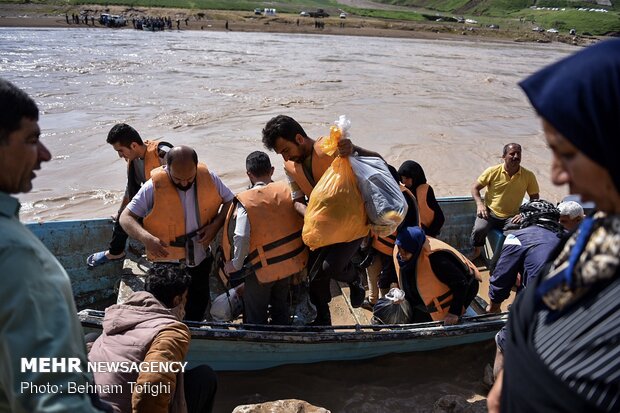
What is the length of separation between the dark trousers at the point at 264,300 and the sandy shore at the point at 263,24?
146 feet

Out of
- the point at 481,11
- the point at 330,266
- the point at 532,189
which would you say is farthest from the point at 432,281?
the point at 481,11

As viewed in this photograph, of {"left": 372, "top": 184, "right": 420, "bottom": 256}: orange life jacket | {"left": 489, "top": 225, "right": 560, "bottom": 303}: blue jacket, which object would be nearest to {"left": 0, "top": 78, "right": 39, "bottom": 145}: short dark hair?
{"left": 489, "top": 225, "right": 560, "bottom": 303}: blue jacket

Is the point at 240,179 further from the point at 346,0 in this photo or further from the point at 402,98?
the point at 346,0

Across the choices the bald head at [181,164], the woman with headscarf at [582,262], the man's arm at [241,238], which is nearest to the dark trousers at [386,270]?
the man's arm at [241,238]

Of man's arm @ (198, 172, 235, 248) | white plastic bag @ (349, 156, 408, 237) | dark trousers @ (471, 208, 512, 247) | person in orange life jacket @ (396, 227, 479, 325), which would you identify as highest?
white plastic bag @ (349, 156, 408, 237)

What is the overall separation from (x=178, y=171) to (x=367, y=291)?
261 cm

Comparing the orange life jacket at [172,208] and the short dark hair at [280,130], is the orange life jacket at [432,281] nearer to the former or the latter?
the short dark hair at [280,130]

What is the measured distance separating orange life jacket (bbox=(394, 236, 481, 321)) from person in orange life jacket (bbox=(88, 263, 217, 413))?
1.89m

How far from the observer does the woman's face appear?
1.08 m

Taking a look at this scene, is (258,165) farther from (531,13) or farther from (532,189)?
(531,13)

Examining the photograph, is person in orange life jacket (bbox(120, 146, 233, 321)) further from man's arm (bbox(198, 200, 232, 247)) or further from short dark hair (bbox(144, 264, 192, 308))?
short dark hair (bbox(144, 264, 192, 308))

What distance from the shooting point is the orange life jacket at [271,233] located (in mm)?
3506

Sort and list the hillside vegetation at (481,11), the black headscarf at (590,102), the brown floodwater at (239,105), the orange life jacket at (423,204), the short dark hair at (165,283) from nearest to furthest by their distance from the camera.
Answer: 1. the black headscarf at (590,102)
2. the short dark hair at (165,283)
3. the orange life jacket at (423,204)
4. the brown floodwater at (239,105)
5. the hillside vegetation at (481,11)

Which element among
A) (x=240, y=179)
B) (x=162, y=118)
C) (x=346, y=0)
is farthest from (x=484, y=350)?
(x=346, y=0)
